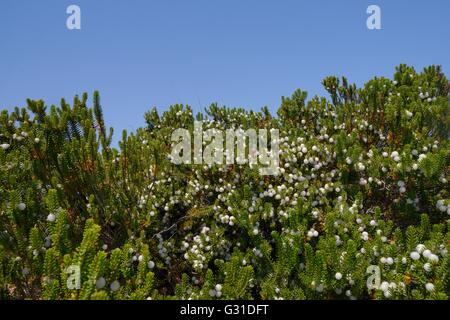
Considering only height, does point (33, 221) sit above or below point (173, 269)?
above

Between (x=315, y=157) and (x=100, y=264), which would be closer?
(x=100, y=264)

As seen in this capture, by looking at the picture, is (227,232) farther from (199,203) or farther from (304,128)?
(304,128)

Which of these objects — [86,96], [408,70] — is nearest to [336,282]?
[86,96]

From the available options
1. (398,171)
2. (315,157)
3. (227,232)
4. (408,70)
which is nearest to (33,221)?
(227,232)

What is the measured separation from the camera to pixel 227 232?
657 cm

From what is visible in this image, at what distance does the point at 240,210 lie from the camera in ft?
19.2

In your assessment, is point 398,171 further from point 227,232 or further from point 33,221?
point 33,221

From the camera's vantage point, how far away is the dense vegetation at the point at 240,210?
3656 millimetres

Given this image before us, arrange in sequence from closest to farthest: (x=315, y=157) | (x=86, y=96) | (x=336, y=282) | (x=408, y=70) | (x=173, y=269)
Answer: (x=336, y=282) → (x=86, y=96) → (x=173, y=269) → (x=315, y=157) → (x=408, y=70)

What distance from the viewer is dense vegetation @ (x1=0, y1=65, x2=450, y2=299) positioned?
144 inches

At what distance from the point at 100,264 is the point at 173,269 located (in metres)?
3.57

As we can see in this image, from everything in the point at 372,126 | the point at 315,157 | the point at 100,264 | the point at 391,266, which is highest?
the point at 372,126
